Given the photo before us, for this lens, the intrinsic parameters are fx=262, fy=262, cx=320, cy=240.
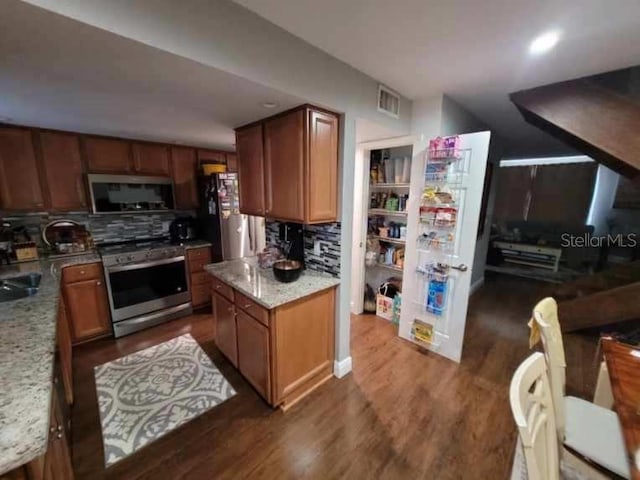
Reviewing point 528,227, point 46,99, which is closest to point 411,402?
point 46,99

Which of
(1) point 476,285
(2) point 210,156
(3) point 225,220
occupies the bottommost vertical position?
(1) point 476,285

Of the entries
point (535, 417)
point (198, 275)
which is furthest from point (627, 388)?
point (198, 275)

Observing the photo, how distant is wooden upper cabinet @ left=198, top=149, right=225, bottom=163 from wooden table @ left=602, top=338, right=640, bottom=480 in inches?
162

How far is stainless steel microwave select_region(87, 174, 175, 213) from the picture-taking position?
2.77 metres

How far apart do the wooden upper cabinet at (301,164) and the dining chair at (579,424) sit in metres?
1.38

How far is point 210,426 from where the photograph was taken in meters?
1.76

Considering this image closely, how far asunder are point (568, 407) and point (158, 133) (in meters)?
3.76

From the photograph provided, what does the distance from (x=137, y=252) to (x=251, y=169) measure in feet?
5.31

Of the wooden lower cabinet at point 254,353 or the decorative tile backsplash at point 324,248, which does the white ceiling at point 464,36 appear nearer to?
the decorative tile backsplash at point 324,248

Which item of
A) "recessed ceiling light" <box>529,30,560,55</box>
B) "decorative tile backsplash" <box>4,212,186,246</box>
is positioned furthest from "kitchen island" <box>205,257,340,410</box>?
"recessed ceiling light" <box>529,30,560,55</box>

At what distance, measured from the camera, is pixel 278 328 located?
5.74 ft

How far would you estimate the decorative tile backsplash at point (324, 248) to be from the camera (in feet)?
6.89

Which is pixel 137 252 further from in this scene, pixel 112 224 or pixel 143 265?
pixel 112 224

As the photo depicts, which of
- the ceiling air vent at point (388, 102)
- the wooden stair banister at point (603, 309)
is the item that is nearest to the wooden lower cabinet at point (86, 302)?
the ceiling air vent at point (388, 102)
